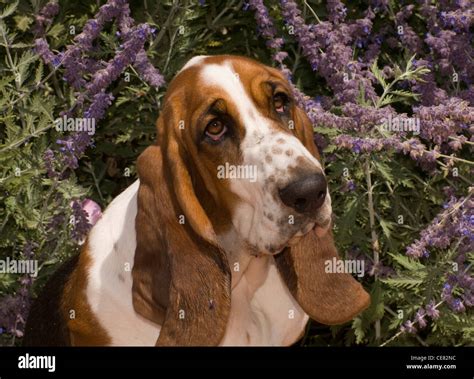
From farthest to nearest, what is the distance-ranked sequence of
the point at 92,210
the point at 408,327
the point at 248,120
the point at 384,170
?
the point at 92,210 → the point at 384,170 → the point at 408,327 → the point at 248,120

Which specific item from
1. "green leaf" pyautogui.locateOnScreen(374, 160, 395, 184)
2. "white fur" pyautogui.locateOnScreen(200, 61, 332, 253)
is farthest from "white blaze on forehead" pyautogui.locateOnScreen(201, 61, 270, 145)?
"green leaf" pyautogui.locateOnScreen(374, 160, 395, 184)

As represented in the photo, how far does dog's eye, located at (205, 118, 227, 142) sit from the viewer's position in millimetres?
5176

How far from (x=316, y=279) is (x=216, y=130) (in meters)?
0.93

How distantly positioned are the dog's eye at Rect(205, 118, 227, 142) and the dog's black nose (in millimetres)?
447

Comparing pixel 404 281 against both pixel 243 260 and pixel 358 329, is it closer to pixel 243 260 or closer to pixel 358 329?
pixel 358 329

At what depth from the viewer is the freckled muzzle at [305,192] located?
4.84 m

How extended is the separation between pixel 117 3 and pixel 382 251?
2.01m

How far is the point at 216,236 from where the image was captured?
17.6 ft

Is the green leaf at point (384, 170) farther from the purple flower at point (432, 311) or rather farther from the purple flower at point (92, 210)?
the purple flower at point (92, 210)

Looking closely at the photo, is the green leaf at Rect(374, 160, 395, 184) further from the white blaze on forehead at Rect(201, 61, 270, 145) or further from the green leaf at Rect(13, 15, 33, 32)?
the green leaf at Rect(13, 15, 33, 32)

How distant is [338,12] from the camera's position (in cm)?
667

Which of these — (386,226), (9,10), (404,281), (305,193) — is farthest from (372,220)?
(9,10)

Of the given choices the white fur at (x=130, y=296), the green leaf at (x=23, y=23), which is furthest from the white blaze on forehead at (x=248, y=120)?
the green leaf at (x=23, y=23)

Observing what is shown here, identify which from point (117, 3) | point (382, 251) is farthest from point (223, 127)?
point (382, 251)
